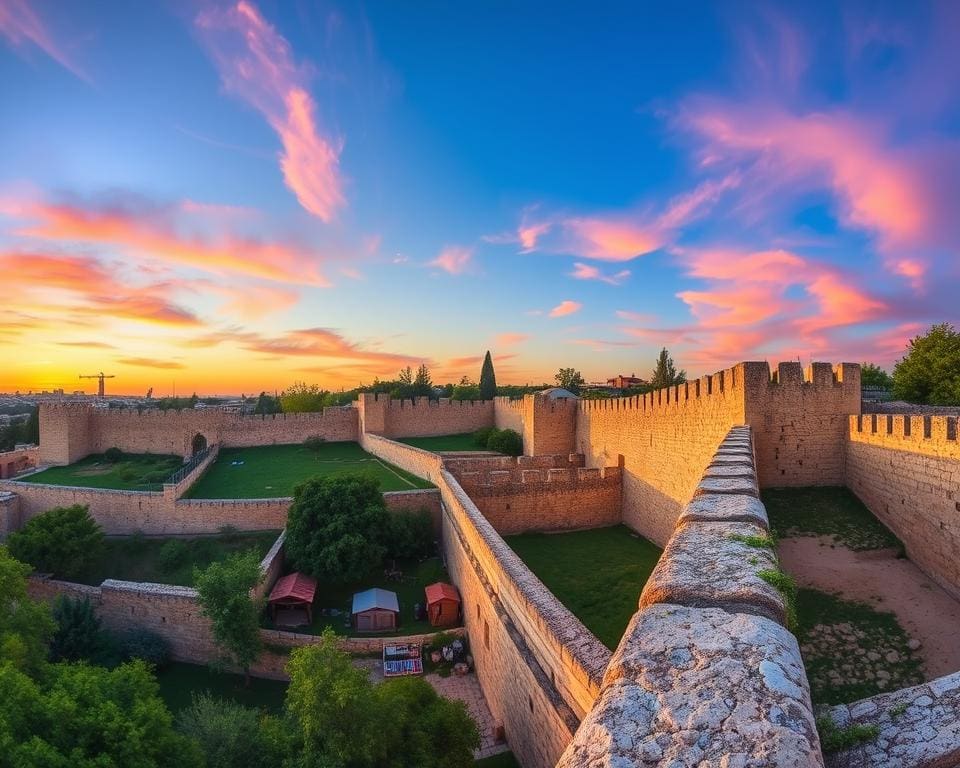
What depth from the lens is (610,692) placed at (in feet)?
4.64

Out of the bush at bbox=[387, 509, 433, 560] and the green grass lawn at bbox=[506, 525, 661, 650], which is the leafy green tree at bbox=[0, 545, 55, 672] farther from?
the green grass lawn at bbox=[506, 525, 661, 650]

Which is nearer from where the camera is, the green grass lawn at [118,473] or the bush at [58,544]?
the bush at [58,544]

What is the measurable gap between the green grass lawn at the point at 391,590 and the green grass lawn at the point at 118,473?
30.5 feet

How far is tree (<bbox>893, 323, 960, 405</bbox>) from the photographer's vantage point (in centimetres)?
1886

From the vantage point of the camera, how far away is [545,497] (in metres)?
14.6

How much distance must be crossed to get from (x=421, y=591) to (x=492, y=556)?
7.06m

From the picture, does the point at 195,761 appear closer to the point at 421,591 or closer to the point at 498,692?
the point at 498,692

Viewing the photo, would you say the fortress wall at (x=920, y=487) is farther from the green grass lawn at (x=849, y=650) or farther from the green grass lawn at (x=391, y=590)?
the green grass lawn at (x=391, y=590)

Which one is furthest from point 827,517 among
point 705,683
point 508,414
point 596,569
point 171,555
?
point 508,414

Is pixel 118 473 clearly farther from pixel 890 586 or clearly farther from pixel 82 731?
pixel 890 586

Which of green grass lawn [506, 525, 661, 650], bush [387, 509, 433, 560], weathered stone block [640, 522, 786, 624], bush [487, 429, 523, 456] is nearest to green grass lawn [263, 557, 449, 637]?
bush [387, 509, 433, 560]

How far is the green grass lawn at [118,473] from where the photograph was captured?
2027 cm

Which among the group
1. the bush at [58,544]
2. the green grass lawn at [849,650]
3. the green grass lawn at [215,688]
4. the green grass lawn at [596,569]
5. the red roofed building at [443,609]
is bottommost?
the green grass lawn at [215,688]

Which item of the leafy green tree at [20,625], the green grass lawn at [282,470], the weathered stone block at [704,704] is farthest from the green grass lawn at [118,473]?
the weathered stone block at [704,704]
